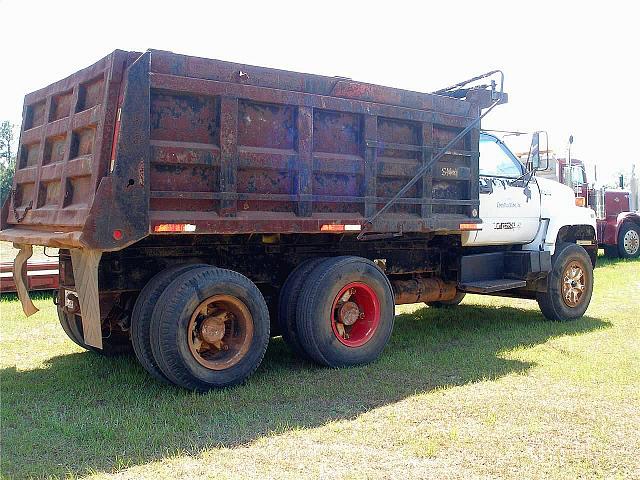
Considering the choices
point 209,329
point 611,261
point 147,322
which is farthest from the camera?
point 611,261

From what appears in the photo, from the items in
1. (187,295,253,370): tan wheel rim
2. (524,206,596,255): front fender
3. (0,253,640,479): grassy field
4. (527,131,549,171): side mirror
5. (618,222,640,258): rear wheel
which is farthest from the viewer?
(618,222,640,258): rear wheel

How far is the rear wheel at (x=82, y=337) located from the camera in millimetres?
6254

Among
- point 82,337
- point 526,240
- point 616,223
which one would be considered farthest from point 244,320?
point 616,223

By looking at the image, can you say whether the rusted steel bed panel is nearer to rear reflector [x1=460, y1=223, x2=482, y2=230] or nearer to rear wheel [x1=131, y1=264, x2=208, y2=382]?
rear wheel [x1=131, y1=264, x2=208, y2=382]

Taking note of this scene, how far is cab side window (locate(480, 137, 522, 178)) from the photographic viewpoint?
8047mm

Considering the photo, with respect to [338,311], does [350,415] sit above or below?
below

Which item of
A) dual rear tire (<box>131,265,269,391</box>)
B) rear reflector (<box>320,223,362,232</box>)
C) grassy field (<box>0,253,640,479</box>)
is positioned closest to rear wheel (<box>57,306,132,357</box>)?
grassy field (<box>0,253,640,479</box>)

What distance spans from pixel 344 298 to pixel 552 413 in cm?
220

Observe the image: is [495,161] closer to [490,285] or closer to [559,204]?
[559,204]

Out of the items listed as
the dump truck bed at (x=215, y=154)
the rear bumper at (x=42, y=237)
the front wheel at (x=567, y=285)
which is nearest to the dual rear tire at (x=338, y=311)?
the dump truck bed at (x=215, y=154)

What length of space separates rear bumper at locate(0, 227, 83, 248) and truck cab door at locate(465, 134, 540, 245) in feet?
14.3

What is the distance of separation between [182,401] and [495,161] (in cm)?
499

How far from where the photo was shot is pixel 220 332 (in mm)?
5477

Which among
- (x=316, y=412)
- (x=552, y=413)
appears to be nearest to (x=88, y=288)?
(x=316, y=412)
